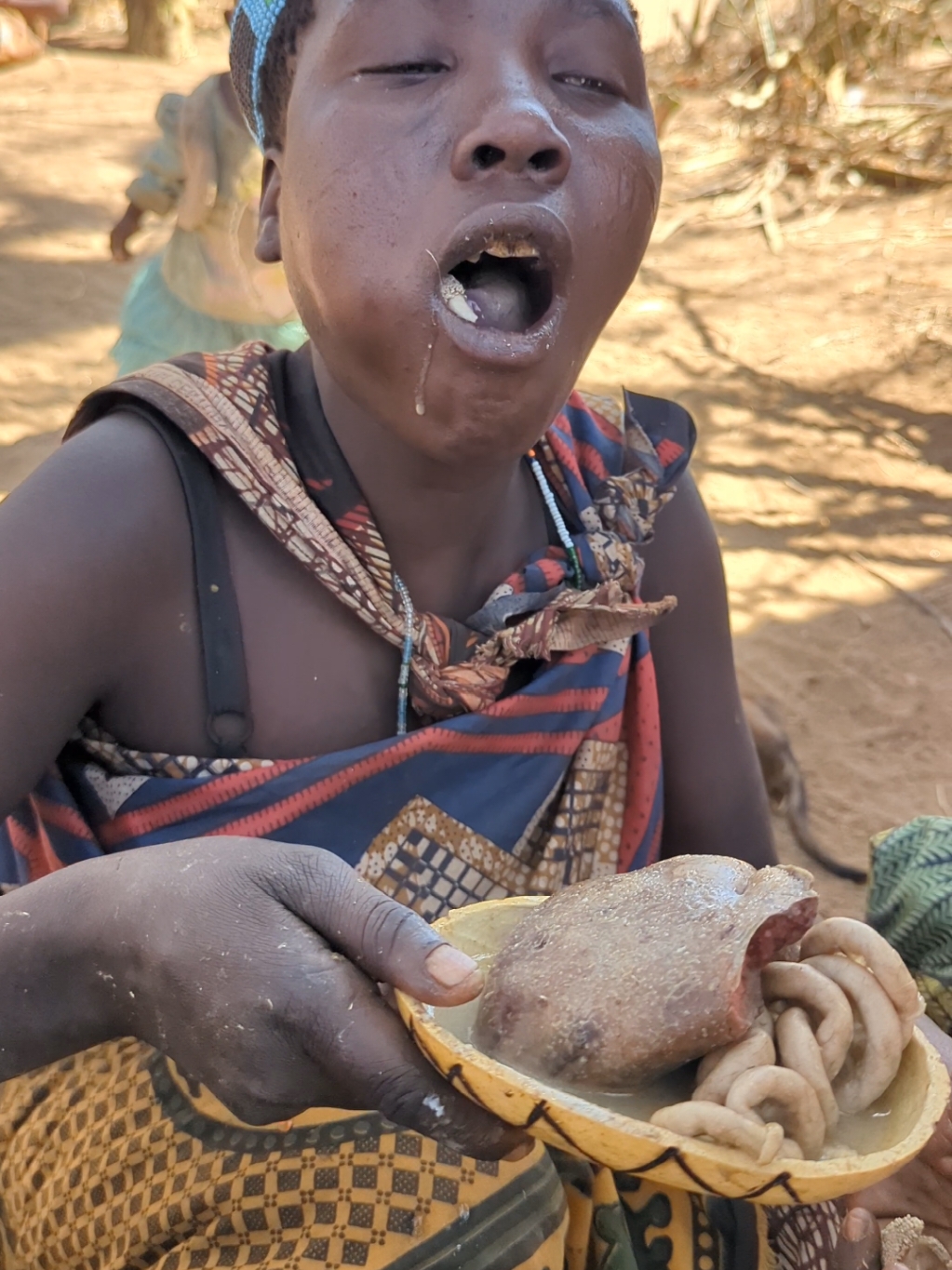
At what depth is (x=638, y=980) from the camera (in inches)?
41.4

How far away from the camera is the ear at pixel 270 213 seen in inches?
57.1

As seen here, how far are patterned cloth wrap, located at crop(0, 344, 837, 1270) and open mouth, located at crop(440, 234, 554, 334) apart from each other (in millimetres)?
318

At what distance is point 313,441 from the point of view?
147 cm

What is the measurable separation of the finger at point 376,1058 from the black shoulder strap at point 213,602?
17.1 inches

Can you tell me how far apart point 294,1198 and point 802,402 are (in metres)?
4.25

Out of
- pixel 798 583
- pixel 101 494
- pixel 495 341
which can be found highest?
pixel 495 341

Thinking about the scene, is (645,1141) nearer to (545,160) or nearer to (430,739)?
(430,739)

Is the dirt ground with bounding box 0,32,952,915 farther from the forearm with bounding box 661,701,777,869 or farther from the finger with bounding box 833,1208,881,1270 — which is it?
the finger with bounding box 833,1208,881,1270

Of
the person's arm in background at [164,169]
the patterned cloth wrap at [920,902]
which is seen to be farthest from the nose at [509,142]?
the person's arm in background at [164,169]

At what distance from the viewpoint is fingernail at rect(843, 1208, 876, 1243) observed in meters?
1.25

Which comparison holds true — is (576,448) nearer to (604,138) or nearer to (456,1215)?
(604,138)

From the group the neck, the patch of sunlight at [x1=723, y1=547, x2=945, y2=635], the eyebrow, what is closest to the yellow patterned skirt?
the neck

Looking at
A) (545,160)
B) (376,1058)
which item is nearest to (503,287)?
(545,160)

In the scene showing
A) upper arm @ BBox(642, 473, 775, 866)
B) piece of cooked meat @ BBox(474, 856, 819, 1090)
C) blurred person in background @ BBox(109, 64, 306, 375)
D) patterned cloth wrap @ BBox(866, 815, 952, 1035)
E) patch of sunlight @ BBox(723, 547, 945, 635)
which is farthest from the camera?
patch of sunlight @ BBox(723, 547, 945, 635)
